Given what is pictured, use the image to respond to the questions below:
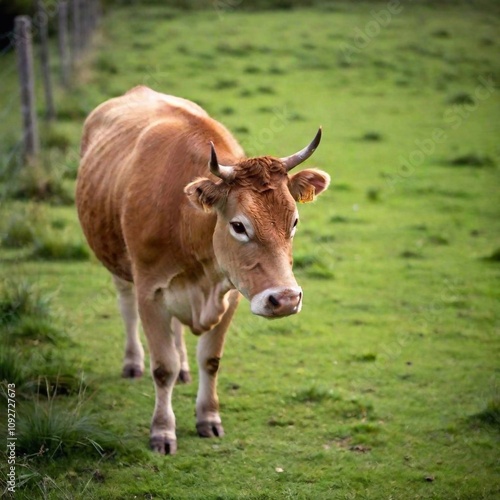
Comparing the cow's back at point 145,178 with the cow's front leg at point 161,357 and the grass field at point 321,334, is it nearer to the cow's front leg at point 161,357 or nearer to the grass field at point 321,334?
the cow's front leg at point 161,357

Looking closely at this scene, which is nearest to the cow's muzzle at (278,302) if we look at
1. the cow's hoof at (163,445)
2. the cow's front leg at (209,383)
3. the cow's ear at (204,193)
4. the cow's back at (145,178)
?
the cow's ear at (204,193)

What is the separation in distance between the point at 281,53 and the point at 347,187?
885 centimetres

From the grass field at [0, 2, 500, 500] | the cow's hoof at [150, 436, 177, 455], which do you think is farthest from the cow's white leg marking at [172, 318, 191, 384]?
the cow's hoof at [150, 436, 177, 455]

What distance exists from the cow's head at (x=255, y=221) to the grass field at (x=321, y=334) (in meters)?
1.15

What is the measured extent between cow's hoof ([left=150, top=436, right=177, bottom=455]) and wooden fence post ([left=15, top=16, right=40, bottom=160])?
19.3ft

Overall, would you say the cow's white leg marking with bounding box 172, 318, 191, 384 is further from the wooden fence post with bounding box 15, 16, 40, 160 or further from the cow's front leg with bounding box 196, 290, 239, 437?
the wooden fence post with bounding box 15, 16, 40, 160

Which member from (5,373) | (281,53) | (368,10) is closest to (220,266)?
(5,373)

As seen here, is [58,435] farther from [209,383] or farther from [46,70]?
[46,70]

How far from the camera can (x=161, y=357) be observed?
16.8ft

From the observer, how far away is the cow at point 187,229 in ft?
14.4

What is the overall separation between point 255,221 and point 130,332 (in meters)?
2.10

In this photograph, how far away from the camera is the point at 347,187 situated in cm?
1126

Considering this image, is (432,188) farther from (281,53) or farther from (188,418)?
(281,53)

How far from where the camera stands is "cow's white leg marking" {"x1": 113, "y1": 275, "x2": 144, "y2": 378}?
6.09 metres
